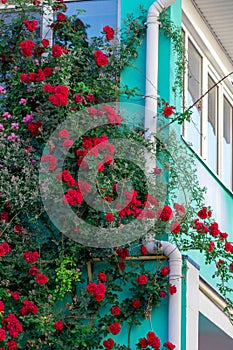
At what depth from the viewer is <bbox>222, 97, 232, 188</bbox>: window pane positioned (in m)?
13.4

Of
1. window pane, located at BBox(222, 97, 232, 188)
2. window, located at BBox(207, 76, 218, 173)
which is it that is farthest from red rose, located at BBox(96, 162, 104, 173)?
window pane, located at BBox(222, 97, 232, 188)

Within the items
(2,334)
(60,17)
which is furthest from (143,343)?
(60,17)

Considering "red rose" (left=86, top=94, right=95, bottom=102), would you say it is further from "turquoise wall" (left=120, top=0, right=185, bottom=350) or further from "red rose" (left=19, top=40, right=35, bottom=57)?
"red rose" (left=19, top=40, right=35, bottom=57)

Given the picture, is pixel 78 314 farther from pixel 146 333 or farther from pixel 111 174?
pixel 111 174

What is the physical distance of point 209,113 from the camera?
12.8m

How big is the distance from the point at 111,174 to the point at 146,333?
56.7 inches

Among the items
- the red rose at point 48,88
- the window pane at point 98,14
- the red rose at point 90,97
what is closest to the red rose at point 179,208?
the red rose at point 90,97

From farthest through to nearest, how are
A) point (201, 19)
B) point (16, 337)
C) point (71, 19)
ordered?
point (201, 19) → point (71, 19) → point (16, 337)

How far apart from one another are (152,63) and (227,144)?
360 cm

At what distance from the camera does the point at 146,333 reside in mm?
9633

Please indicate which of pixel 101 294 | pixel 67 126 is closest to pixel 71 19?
pixel 67 126

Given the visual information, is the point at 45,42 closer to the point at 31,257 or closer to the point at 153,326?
the point at 31,257

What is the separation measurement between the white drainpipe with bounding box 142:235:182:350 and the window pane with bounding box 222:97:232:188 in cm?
371

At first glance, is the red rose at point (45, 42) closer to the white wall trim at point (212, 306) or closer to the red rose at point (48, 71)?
the red rose at point (48, 71)
